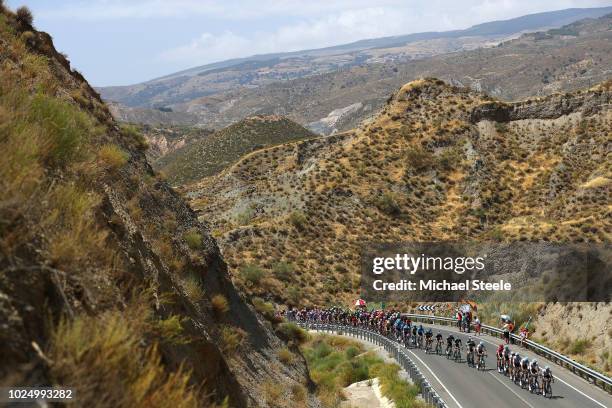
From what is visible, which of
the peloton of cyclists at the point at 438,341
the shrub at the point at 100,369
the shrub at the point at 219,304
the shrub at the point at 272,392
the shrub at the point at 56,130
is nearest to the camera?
the shrub at the point at 100,369

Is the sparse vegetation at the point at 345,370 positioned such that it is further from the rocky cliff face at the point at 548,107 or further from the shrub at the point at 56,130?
the rocky cliff face at the point at 548,107

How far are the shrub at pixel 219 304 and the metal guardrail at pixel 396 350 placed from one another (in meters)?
7.79

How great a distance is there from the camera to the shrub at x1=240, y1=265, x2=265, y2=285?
51938mm

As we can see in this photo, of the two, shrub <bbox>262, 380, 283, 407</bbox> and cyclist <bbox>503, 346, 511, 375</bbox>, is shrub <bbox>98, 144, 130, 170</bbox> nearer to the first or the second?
shrub <bbox>262, 380, 283, 407</bbox>

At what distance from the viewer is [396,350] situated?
3083cm

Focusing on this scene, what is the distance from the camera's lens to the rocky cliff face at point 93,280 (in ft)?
16.6

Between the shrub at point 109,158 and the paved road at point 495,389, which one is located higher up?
the shrub at point 109,158

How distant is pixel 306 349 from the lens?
1457 inches

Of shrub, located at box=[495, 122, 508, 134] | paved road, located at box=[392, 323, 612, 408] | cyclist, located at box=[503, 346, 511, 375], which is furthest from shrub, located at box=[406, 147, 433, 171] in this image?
cyclist, located at box=[503, 346, 511, 375]

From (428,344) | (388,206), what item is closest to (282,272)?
(388,206)

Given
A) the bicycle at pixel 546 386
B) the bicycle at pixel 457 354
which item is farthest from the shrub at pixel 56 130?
the bicycle at pixel 457 354

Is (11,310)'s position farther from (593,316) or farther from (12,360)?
(593,316)

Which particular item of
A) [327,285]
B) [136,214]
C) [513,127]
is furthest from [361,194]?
[136,214]

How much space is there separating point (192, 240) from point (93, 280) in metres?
10.1
